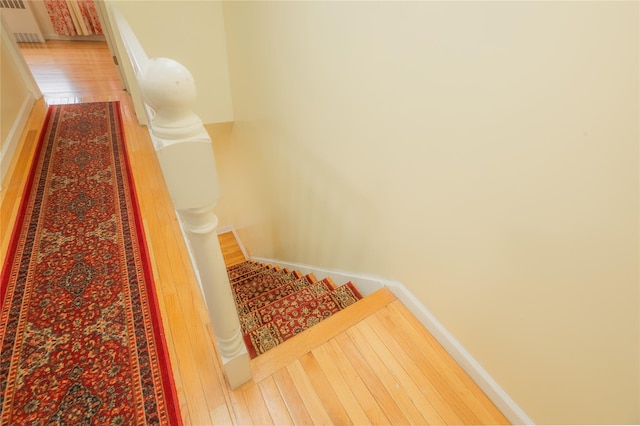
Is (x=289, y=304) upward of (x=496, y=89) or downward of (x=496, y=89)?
downward

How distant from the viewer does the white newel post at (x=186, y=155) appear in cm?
56

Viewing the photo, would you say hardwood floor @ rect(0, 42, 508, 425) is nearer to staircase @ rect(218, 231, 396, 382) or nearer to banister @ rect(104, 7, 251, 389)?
staircase @ rect(218, 231, 396, 382)

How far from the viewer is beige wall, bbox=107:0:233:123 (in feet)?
8.55

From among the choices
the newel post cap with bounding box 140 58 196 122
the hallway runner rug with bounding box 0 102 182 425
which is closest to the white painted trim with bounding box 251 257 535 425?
the hallway runner rug with bounding box 0 102 182 425

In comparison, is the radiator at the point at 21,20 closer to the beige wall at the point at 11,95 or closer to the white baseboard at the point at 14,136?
the beige wall at the point at 11,95

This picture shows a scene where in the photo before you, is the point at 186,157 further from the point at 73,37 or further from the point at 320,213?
the point at 73,37

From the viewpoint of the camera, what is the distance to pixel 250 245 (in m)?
4.23

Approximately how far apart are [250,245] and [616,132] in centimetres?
398

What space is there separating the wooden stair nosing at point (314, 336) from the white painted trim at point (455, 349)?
0.08 m

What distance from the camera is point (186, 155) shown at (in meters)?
0.62

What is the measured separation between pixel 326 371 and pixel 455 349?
550mm

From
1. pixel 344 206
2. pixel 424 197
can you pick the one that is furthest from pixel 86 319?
pixel 424 197

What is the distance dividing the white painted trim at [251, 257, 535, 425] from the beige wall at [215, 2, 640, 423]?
35 mm

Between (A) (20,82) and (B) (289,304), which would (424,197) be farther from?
(A) (20,82)
